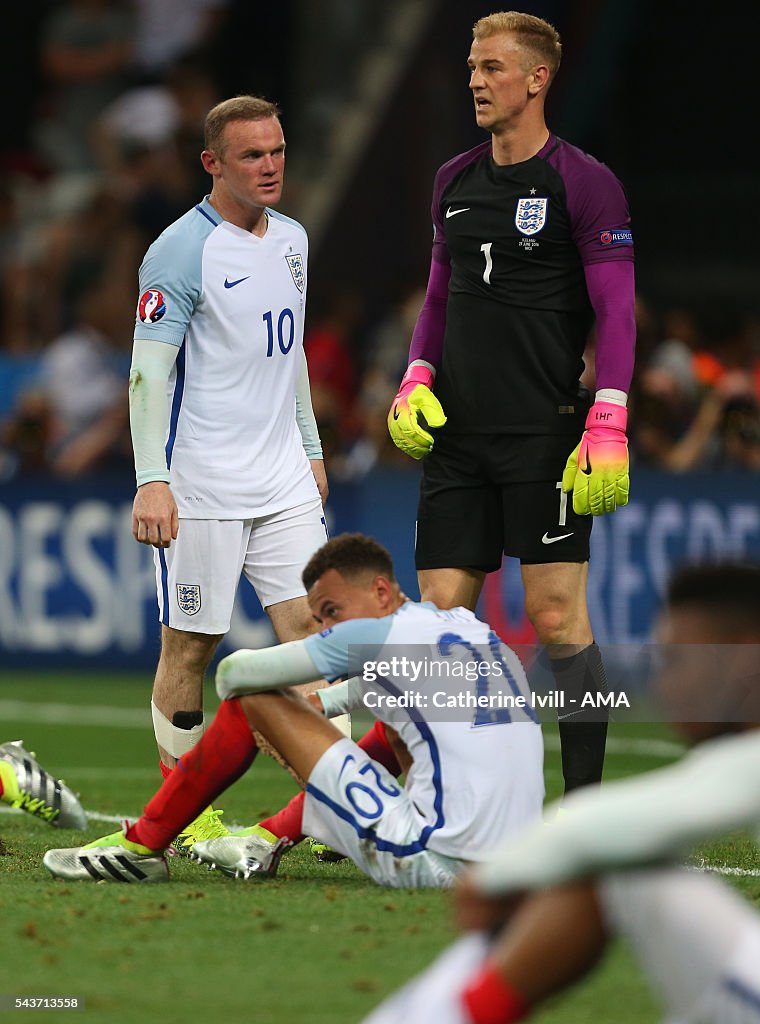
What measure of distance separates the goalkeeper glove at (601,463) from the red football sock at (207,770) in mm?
1447

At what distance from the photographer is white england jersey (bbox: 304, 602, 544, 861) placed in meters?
4.95

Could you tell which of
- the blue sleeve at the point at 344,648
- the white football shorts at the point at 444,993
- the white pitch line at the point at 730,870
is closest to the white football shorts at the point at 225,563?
the blue sleeve at the point at 344,648

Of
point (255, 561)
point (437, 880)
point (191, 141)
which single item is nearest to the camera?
point (437, 880)

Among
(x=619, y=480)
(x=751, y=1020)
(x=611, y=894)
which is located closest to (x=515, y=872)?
(x=611, y=894)

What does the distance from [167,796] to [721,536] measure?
6.93 meters

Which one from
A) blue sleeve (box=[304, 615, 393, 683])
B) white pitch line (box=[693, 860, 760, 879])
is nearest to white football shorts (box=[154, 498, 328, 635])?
blue sleeve (box=[304, 615, 393, 683])

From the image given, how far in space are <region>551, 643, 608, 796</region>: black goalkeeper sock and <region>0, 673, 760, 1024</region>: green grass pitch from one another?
50 cm

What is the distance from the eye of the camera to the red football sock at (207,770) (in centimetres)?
518

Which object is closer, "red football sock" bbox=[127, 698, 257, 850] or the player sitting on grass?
"red football sock" bbox=[127, 698, 257, 850]

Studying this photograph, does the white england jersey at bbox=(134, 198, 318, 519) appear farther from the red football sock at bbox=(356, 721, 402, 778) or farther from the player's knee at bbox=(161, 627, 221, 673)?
the red football sock at bbox=(356, 721, 402, 778)

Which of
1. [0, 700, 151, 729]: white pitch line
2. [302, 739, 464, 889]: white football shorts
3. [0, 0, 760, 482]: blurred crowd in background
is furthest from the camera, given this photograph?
[0, 0, 760, 482]: blurred crowd in background

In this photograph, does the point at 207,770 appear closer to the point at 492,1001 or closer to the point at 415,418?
the point at 415,418

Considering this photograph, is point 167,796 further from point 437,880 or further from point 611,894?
point 611,894

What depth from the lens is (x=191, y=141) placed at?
16.0 m
